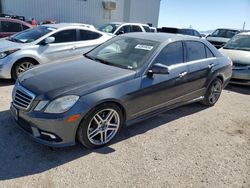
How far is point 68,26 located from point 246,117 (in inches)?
191

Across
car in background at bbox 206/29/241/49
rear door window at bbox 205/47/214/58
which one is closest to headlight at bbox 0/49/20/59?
rear door window at bbox 205/47/214/58

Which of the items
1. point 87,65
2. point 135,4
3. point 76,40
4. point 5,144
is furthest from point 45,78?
point 135,4

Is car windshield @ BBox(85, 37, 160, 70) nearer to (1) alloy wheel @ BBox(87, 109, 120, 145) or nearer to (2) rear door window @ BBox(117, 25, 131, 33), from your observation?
(1) alloy wheel @ BBox(87, 109, 120, 145)

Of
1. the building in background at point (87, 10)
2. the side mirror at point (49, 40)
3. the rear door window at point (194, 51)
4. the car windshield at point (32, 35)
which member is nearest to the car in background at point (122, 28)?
the car windshield at point (32, 35)

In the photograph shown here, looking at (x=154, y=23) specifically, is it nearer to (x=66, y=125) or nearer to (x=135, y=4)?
(x=135, y=4)

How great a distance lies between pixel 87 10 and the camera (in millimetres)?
21078

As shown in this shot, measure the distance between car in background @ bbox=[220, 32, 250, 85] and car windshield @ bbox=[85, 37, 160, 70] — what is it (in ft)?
13.6

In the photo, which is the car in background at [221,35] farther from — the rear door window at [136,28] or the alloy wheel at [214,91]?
the alloy wheel at [214,91]

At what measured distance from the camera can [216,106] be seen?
18.2 ft

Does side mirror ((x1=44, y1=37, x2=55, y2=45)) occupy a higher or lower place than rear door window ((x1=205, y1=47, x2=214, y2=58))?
lower

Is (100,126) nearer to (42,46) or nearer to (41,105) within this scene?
(41,105)

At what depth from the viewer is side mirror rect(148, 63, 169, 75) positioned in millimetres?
3639

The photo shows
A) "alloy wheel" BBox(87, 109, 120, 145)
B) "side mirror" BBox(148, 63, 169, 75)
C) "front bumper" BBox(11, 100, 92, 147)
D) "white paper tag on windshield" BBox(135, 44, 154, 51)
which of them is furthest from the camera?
"white paper tag on windshield" BBox(135, 44, 154, 51)

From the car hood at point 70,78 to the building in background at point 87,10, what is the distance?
16229 millimetres
